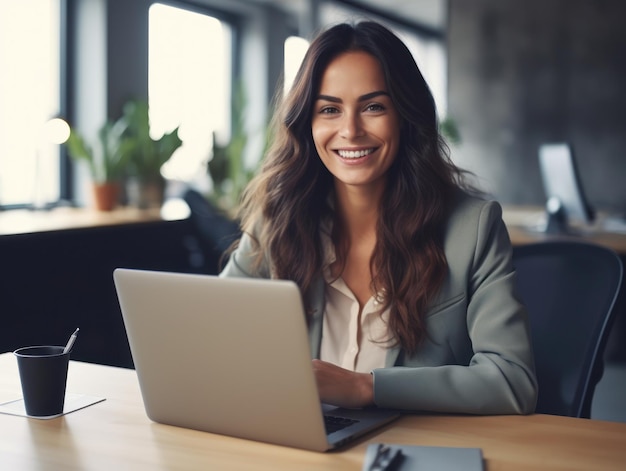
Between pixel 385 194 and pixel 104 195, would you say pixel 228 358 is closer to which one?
pixel 385 194

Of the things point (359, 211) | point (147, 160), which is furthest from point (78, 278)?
point (359, 211)

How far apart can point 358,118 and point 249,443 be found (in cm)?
79

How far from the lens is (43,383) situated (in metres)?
1.16

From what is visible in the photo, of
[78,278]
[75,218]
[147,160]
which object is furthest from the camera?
[147,160]

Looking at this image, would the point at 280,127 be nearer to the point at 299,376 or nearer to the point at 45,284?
the point at 299,376

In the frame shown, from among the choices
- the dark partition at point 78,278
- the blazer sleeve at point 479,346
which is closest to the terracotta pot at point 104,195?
the dark partition at point 78,278

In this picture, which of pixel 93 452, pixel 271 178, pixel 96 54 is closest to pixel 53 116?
pixel 96 54

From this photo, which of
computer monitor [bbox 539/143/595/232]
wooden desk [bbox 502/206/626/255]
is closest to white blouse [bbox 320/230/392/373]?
wooden desk [bbox 502/206/626/255]

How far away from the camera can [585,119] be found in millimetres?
6285

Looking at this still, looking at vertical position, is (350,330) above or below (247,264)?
below

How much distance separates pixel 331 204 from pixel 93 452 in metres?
0.87

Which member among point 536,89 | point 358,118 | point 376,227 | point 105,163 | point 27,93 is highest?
point 536,89

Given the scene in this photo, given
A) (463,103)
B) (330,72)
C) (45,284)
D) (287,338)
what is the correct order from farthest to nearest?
(463,103)
(45,284)
(330,72)
(287,338)

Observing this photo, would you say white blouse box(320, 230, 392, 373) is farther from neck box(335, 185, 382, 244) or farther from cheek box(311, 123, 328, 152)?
cheek box(311, 123, 328, 152)
